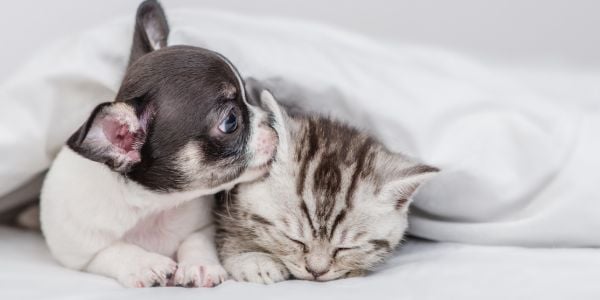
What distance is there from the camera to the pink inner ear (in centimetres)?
168

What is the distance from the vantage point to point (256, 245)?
1.95m

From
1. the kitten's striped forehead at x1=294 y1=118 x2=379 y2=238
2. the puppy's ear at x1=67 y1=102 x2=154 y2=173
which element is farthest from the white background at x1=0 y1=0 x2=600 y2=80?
the puppy's ear at x1=67 y1=102 x2=154 y2=173

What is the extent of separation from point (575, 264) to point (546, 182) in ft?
0.82

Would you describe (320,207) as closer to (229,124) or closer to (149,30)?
(229,124)

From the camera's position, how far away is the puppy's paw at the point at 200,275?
6.07 feet

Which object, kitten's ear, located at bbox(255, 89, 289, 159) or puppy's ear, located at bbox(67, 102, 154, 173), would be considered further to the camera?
kitten's ear, located at bbox(255, 89, 289, 159)

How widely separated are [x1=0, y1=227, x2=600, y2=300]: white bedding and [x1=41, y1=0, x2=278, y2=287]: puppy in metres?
0.09

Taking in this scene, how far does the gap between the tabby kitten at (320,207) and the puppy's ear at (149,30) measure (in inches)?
14.1

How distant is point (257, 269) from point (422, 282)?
413mm

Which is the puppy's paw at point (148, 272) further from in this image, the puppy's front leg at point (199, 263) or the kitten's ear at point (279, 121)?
the kitten's ear at point (279, 121)

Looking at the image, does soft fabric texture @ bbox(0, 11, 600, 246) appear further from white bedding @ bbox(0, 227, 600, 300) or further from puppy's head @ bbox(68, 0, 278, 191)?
puppy's head @ bbox(68, 0, 278, 191)

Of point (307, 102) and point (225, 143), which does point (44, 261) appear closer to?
point (225, 143)

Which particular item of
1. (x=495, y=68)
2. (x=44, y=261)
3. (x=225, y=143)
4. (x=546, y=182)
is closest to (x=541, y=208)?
(x=546, y=182)

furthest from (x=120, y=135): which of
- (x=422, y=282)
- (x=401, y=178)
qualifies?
(x=422, y=282)
